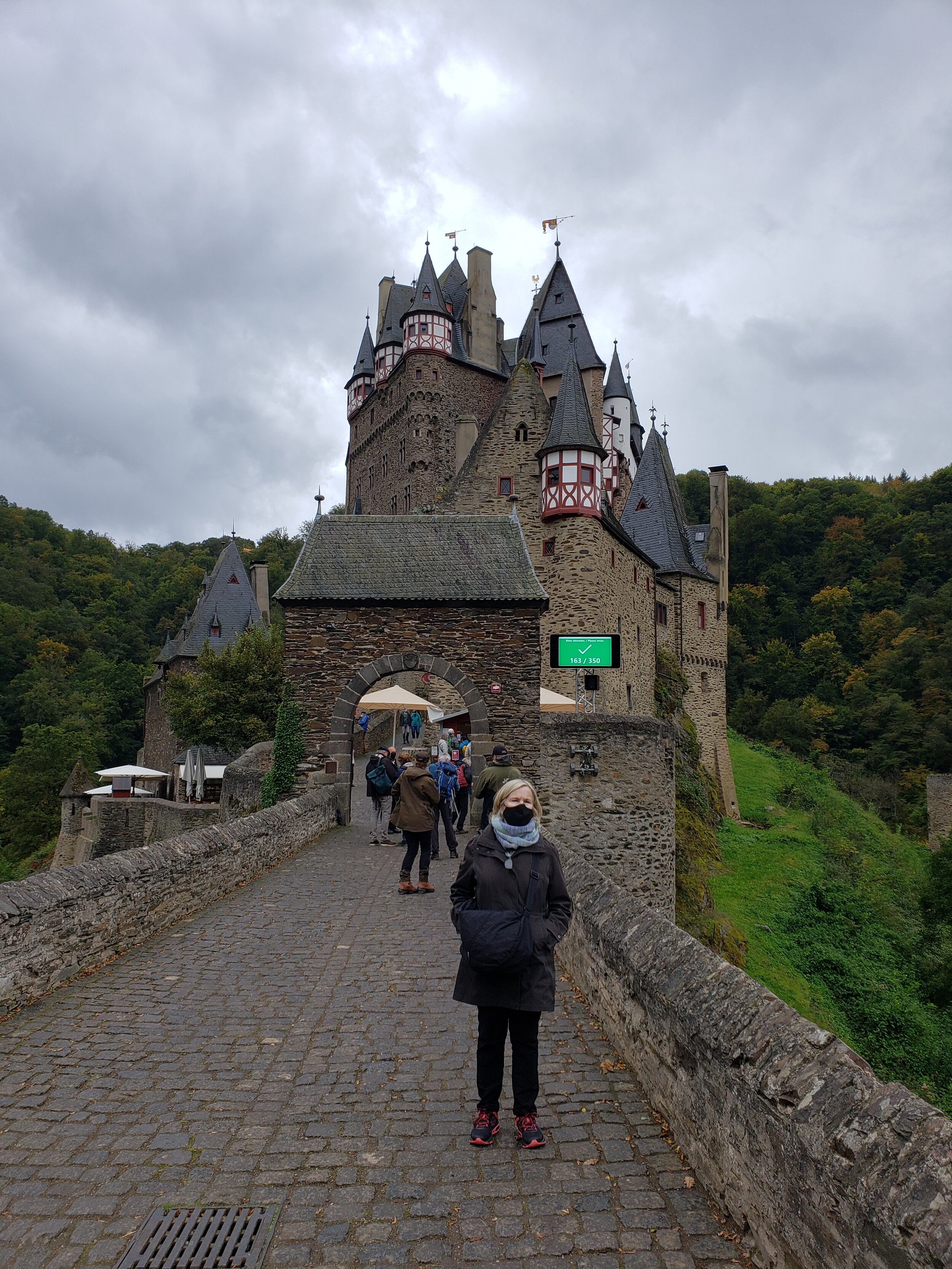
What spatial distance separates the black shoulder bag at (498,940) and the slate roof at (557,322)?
1678 inches

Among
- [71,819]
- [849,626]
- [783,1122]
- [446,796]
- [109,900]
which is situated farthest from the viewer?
[849,626]

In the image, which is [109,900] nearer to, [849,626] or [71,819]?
[71,819]

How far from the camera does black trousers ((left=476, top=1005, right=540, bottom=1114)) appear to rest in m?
4.04

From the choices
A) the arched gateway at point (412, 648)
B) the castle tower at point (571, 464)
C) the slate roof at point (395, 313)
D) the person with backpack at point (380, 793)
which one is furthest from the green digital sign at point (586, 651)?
the slate roof at point (395, 313)

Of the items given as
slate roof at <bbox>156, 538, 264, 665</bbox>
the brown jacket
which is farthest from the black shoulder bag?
slate roof at <bbox>156, 538, 264, 665</bbox>

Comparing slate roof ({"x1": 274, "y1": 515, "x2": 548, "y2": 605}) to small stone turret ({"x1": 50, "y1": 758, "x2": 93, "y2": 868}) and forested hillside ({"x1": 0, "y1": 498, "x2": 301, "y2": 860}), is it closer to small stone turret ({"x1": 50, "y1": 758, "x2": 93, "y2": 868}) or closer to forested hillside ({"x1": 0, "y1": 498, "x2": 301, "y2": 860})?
small stone turret ({"x1": 50, "y1": 758, "x2": 93, "y2": 868})

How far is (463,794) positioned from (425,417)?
38.1 meters

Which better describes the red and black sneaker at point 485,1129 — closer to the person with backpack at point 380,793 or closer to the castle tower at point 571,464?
the person with backpack at point 380,793

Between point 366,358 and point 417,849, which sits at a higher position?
point 366,358

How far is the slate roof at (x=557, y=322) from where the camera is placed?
4531 centimetres

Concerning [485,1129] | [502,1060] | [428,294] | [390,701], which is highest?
[428,294]

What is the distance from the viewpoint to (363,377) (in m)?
62.0

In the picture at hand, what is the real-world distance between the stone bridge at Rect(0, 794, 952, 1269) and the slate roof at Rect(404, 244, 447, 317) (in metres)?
48.9

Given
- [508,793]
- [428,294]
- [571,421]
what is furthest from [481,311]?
[508,793]
